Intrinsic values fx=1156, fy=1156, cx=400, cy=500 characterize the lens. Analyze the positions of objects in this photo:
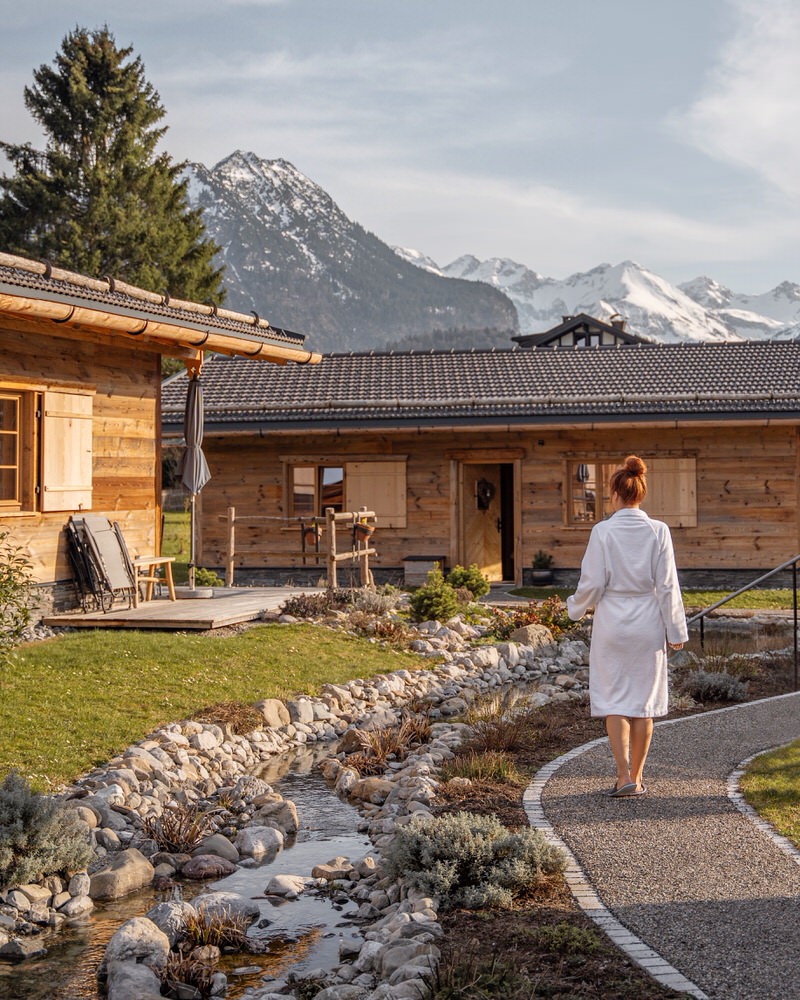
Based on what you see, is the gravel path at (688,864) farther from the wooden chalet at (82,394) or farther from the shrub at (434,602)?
the wooden chalet at (82,394)

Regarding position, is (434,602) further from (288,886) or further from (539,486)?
(288,886)

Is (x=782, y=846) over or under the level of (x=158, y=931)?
over

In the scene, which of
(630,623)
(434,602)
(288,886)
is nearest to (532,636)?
(434,602)

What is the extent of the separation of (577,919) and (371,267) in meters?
161

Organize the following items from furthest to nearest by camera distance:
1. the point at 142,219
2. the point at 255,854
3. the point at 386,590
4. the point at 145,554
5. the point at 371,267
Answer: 1. the point at 371,267
2. the point at 142,219
3. the point at 386,590
4. the point at 145,554
5. the point at 255,854

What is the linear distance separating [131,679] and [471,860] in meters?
5.15

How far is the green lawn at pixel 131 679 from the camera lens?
8023 millimetres

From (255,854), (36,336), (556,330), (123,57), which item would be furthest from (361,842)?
(123,57)

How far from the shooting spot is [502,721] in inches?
355

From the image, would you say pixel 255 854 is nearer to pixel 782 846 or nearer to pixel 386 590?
pixel 782 846

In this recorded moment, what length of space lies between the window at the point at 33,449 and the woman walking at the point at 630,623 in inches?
298

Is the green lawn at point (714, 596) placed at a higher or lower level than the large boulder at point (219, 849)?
higher

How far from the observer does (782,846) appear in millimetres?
5520

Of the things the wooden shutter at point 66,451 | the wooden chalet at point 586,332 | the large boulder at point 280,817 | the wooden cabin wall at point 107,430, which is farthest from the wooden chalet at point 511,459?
the wooden chalet at point 586,332
